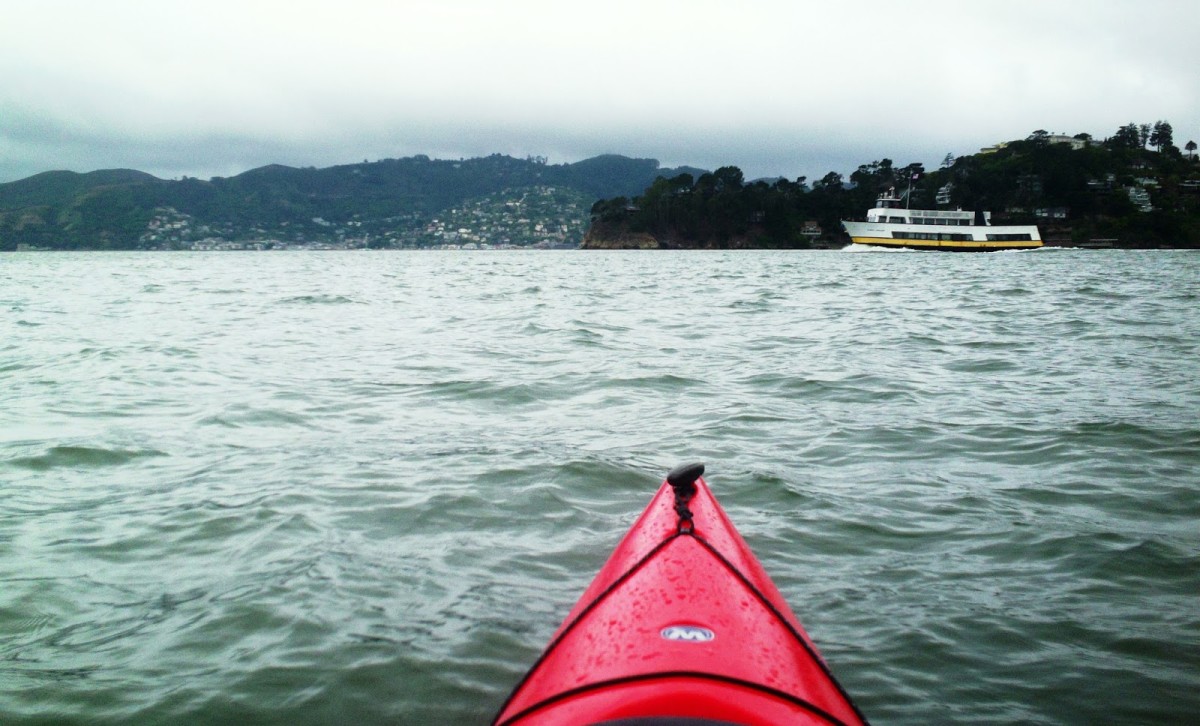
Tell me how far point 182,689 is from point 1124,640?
4306mm

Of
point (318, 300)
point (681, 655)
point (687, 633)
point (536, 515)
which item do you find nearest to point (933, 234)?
point (318, 300)

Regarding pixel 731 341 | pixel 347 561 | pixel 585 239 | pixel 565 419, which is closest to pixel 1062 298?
pixel 731 341

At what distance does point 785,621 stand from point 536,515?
303 centimetres

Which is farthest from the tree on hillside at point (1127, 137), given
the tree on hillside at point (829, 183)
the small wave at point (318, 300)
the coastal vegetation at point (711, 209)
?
the small wave at point (318, 300)

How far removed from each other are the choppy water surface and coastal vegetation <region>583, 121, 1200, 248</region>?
101 metres

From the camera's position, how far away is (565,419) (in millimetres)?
8078

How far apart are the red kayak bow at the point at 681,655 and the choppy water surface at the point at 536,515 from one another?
0.93 meters

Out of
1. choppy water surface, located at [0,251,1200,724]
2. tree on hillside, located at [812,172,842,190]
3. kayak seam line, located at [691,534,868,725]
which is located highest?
tree on hillside, located at [812,172,842,190]

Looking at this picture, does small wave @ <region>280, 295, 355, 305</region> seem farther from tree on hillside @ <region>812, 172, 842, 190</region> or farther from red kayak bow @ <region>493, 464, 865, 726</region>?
tree on hillside @ <region>812, 172, 842, 190</region>

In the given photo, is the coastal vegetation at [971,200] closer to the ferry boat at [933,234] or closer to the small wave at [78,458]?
the ferry boat at [933,234]

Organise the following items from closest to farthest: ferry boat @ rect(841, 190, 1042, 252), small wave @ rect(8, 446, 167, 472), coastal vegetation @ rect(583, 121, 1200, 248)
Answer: small wave @ rect(8, 446, 167, 472) < ferry boat @ rect(841, 190, 1042, 252) < coastal vegetation @ rect(583, 121, 1200, 248)

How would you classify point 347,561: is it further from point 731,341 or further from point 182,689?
point 731,341

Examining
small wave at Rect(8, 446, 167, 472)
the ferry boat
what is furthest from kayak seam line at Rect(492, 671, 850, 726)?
the ferry boat

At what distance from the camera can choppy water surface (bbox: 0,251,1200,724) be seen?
11.2 feet
